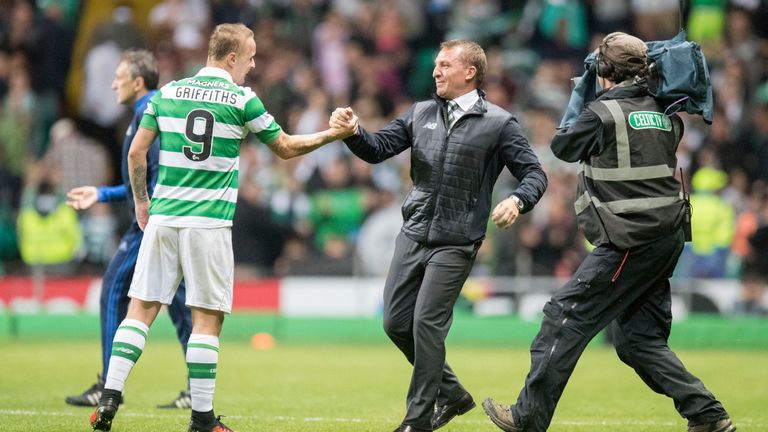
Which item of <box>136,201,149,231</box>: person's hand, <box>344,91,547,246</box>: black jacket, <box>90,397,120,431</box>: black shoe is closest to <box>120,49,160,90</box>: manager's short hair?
<box>136,201,149,231</box>: person's hand

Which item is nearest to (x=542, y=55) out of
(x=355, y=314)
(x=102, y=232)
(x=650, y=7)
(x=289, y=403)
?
(x=650, y=7)

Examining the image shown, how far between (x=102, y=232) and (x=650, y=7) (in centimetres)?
1012

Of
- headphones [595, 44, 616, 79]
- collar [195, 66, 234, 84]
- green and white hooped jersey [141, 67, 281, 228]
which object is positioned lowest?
green and white hooped jersey [141, 67, 281, 228]

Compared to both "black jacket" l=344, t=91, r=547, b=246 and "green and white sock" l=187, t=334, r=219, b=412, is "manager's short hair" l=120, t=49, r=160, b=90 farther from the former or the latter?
"green and white sock" l=187, t=334, r=219, b=412

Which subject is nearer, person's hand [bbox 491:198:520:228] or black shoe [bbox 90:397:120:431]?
person's hand [bbox 491:198:520:228]

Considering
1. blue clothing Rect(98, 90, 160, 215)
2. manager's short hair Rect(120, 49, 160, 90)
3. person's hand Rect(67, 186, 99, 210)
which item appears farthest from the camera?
manager's short hair Rect(120, 49, 160, 90)

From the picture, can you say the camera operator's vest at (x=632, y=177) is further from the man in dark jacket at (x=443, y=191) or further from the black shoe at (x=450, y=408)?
the black shoe at (x=450, y=408)

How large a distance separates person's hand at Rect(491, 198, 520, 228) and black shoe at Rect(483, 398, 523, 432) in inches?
47.7

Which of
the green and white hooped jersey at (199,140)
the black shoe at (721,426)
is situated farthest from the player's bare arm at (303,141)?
the black shoe at (721,426)

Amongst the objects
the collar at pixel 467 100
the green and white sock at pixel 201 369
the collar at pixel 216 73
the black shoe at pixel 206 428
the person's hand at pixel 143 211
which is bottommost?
the black shoe at pixel 206 428

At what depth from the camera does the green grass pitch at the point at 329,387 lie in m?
8.75

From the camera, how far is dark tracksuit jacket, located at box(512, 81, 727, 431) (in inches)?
288

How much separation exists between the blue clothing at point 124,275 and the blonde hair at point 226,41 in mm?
1740

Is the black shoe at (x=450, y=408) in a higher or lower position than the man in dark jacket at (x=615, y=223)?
lower
